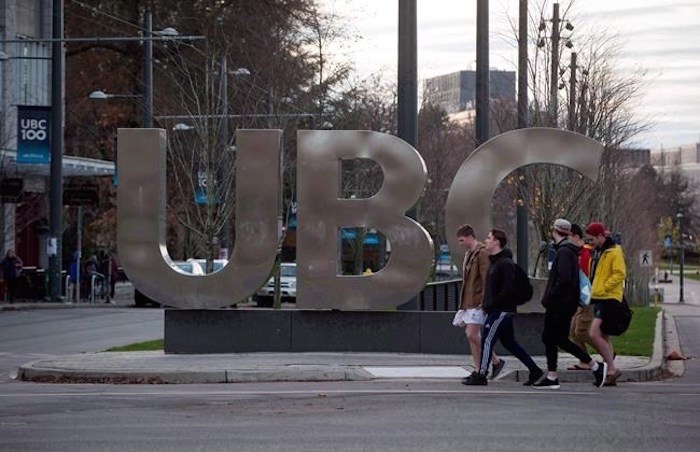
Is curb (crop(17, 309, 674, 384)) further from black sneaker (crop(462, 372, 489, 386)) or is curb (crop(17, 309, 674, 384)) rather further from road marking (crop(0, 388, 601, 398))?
road marking (crop(0, 388, 601, 398))

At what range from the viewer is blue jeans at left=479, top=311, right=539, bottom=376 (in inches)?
604

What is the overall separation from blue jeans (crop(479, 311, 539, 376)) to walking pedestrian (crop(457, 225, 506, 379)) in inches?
7.5

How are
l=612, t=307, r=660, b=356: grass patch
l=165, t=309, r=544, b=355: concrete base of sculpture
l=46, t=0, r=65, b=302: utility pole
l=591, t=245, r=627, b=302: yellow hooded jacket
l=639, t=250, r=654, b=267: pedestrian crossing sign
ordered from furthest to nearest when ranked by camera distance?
l=639, t=250, r=654, b=267: pedestrian crossing sign → l=46, t=0, r=65, b=302: utility pole → l=612, t=307, r=660, b=356: grass patch → l=165, t=309, r=544, b=355: concrete base of sculpture → l=591, t=245, r=627, b=302: yellow hooded jacket

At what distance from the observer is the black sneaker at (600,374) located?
51.3 feet

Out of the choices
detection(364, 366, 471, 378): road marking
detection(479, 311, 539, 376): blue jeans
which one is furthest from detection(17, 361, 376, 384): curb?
detection(479, 311, 539, 376): blue jeans

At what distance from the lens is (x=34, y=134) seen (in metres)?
41.4

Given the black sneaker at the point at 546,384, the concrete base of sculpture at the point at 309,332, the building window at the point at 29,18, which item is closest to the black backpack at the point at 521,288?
the black sneaker at the point at 546,384

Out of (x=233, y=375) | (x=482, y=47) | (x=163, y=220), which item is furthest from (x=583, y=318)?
(x=482, y=47)

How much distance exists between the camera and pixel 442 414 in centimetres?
1260

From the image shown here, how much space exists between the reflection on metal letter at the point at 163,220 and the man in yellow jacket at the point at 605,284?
15.9 feet

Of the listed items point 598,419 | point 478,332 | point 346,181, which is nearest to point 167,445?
point 598,419

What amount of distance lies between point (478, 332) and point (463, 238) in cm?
112

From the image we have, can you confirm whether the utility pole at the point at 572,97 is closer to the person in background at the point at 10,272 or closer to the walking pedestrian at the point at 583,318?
the walking pedestrian at the point at 583,318

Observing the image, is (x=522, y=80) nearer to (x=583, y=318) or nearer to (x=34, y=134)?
(x=583, y=318)
